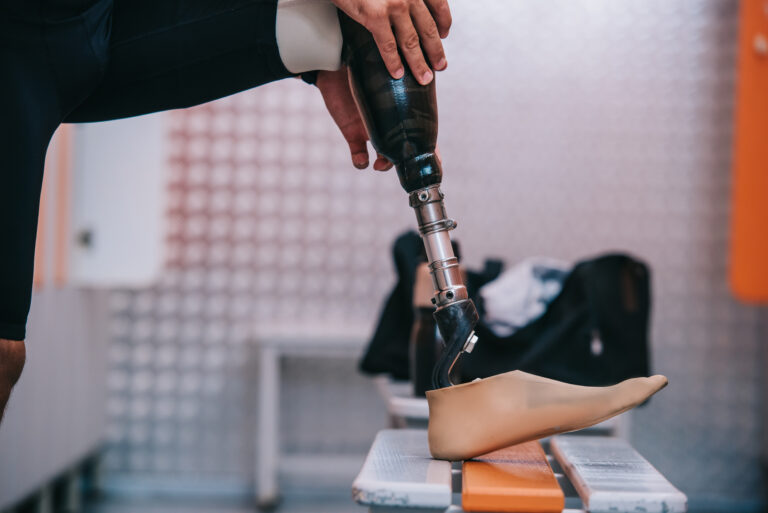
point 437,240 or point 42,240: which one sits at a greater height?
point 42,240

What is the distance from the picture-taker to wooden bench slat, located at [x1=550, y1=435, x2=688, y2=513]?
66cm

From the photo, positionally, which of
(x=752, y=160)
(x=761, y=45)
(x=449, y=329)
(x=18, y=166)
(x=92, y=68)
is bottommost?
(x=449, y=329)

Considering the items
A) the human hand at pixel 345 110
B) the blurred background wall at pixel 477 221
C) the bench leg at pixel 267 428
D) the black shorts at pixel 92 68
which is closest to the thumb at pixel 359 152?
the human hand at pixel 345 110

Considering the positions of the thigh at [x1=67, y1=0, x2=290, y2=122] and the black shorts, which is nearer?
the black shorts

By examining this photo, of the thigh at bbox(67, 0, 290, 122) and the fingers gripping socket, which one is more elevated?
the thigh at bbox(67, 0, 290, 122)

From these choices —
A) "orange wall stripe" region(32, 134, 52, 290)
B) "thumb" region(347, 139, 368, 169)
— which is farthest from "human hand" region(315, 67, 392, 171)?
"orange wall stripe" region(32, 134, 52, 290)

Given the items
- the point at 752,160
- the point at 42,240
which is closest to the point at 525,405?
the point at 42,240

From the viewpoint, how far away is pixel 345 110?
0.90 meters

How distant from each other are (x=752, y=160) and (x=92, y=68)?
190 centimetres

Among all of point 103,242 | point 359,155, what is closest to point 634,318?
point 359,155

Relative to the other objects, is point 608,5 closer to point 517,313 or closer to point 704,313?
point 704,313

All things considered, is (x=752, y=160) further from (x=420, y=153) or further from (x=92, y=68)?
(x=92, y=68)

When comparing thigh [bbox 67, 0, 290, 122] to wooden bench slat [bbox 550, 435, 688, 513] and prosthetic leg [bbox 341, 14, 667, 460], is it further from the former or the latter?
wooden bench slat [bbox 550, 435, 688, 513]

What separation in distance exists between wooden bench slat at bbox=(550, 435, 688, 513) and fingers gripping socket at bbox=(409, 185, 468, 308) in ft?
0.77
